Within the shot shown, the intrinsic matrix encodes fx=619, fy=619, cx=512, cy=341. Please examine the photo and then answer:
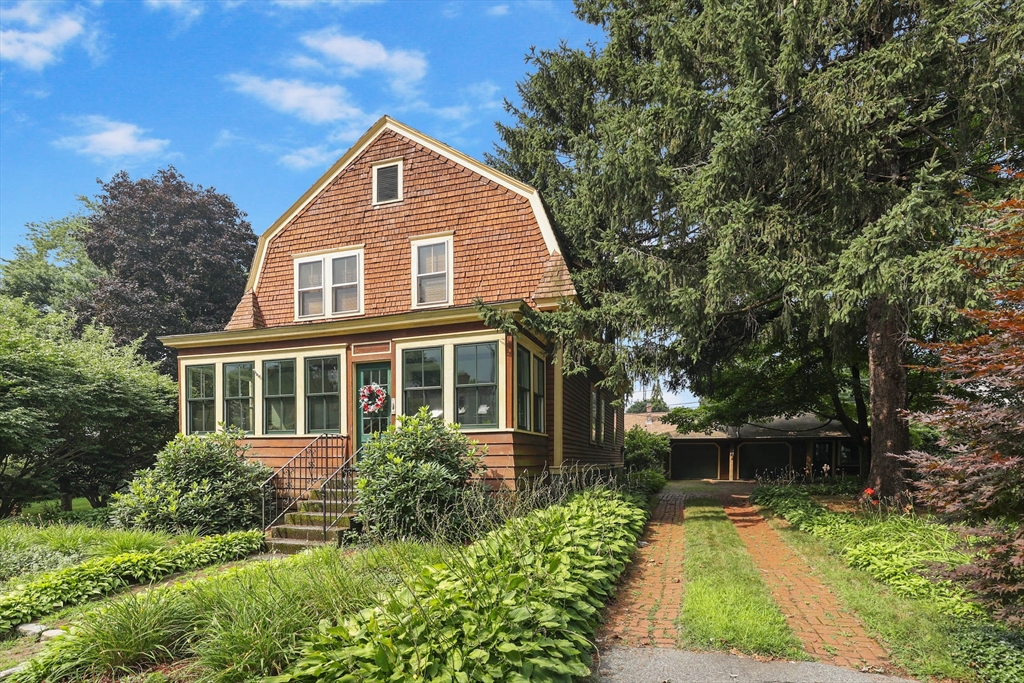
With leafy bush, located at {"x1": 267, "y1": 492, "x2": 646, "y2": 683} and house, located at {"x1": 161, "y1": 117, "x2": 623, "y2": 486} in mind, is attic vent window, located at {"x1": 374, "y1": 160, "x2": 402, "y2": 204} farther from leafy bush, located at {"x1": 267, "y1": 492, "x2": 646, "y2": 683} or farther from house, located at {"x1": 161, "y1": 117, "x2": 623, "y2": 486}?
leafy bush, located at {"x1": 267, "y1": 492, "x2": 646, "y2": 683}

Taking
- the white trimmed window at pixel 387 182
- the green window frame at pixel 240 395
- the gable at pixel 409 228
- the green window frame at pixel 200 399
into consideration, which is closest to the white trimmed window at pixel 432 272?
the gable at pixel 409 228

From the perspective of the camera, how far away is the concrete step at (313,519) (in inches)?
389

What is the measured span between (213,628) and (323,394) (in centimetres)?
788

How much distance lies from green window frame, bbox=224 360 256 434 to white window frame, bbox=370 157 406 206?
15.2ft

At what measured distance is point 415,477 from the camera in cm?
912

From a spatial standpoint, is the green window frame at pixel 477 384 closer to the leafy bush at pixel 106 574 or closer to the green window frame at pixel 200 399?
the leafy bush at pixel 106 574

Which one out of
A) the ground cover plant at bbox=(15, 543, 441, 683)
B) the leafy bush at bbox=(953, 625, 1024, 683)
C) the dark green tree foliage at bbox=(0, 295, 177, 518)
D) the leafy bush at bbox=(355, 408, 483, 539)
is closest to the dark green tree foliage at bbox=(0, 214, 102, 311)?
the dark green tree foliage at bbox=(0, 295, 177, 518)

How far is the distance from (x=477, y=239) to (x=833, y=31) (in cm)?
760

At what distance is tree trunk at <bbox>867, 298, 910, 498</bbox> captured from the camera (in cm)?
1136

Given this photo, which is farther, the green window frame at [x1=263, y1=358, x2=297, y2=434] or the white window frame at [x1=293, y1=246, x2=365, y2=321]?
the white window frame at [x1=293, y1=246, x2=365, y2=321]

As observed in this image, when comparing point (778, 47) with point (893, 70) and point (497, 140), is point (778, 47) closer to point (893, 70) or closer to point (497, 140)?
point (893, 70)

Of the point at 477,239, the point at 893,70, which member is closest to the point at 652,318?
the point at 477,239

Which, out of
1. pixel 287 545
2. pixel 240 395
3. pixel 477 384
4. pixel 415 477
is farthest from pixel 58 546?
pixel 477 384

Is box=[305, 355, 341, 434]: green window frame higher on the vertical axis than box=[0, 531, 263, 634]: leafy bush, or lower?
higher
